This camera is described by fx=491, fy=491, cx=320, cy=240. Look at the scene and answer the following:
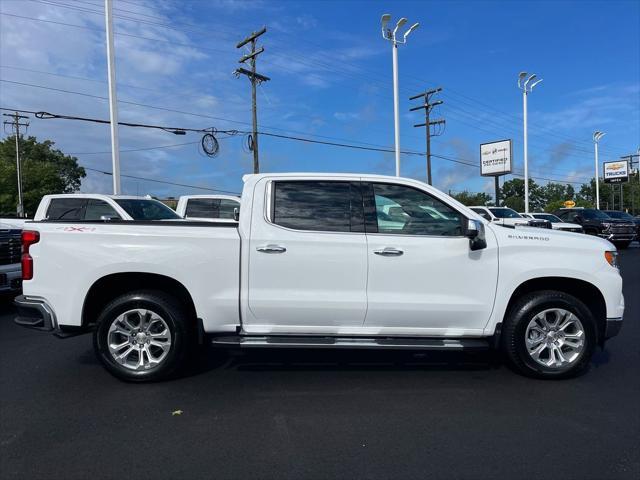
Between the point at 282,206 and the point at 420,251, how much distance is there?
1.35 m

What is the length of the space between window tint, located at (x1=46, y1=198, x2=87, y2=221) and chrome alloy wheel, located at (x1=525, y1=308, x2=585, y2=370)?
9.49m

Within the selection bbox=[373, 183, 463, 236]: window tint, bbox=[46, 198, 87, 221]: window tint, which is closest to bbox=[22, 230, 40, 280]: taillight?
bbox=[373, 183, 463, 236]: window tint

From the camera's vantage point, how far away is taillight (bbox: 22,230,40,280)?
4473 millimetres

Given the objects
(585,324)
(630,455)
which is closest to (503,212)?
(585,324)

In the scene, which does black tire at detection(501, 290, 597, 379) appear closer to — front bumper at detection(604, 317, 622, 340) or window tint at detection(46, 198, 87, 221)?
front bumper at detection(604, 317, 622, 340)

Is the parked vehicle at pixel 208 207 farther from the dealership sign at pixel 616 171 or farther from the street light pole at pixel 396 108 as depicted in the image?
the dealership sign at pixel 616 171

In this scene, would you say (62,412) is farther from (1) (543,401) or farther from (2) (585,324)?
(2) (585,324)

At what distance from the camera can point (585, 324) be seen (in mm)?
4547

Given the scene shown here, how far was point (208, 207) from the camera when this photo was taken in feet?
45.4

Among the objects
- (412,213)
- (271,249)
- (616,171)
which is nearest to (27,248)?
(271,249)

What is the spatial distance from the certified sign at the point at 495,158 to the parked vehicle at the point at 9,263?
40785mm

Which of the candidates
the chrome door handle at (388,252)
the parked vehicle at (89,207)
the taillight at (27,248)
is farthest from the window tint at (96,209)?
the chrome door handle at (388,252)

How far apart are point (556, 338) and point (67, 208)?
1003cm

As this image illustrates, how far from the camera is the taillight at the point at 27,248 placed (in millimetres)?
4473
